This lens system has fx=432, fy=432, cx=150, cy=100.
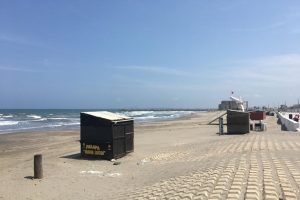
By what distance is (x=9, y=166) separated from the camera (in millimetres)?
15227

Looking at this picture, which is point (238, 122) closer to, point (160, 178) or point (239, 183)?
point (160, 178)

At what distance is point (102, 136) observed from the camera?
1602 cm

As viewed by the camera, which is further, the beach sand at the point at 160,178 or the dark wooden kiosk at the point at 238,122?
the dark wooden kiosk at the point at 238,122

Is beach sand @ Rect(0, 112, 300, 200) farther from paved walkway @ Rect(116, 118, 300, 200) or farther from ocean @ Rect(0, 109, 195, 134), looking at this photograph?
ocean @ Rect(0, 109, 195, 134)

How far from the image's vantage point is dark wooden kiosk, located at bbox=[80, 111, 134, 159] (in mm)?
15914

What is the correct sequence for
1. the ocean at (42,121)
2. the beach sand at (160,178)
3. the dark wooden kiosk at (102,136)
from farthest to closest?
1. the ocean at (42,121)
2. the dark wooden kiosk at (102,136)
3. the beach sand at (160,178)

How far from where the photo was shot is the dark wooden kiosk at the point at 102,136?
15.9 m

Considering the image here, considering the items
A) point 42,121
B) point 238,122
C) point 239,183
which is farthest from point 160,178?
point 42,121

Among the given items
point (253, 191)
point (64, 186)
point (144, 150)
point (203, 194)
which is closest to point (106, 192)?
point (64, 186)

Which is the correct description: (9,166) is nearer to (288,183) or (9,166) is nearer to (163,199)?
(163,199)

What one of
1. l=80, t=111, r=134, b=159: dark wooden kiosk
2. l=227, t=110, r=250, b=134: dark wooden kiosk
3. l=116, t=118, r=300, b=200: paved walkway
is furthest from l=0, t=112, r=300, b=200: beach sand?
l=227, t=110, r=250, b=134: dark wooden kiosk

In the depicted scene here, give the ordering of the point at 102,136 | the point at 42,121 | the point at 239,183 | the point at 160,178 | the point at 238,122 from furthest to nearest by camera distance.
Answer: the point at 42,121, the point at 238,122, the point at 102,136, the point at 160,178, the point at 239,183

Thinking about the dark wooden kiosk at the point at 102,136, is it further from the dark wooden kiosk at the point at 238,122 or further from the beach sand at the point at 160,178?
the dark wooden kiosk at the point at 238,122

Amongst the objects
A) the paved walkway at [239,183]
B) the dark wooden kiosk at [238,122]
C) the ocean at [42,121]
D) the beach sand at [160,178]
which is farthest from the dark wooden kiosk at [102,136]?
the ocean at [42,121]
